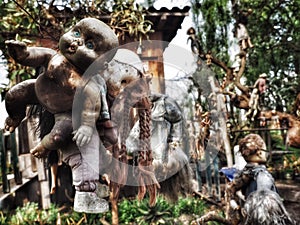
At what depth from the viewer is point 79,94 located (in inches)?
20.4

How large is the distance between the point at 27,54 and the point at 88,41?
0.11 meters

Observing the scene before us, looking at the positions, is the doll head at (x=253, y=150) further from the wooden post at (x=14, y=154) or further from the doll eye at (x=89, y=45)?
the wooden post at (x=14, y=154)

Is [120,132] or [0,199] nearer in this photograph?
[120,132]

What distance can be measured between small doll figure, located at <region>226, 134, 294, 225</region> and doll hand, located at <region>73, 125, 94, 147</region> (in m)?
0.87

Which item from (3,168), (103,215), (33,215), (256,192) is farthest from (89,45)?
(33,215)

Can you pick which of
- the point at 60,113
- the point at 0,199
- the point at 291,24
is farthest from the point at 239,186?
the point at 291,24

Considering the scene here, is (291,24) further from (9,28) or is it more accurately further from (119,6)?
(9,28)

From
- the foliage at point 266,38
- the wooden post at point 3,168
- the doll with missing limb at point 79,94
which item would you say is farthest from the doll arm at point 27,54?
the foliage at point 266,38

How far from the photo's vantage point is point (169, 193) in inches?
35.6

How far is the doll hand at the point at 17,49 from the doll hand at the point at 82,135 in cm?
15

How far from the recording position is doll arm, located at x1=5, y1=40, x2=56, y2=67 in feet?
1.75

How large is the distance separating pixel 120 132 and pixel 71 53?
20 cm

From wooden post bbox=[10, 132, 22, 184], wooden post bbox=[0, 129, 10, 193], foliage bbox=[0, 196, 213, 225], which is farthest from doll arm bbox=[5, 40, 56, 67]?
foliage bbox=[0, 196, 213, 225]

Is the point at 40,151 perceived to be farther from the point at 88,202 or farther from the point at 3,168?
the point at 3,168
